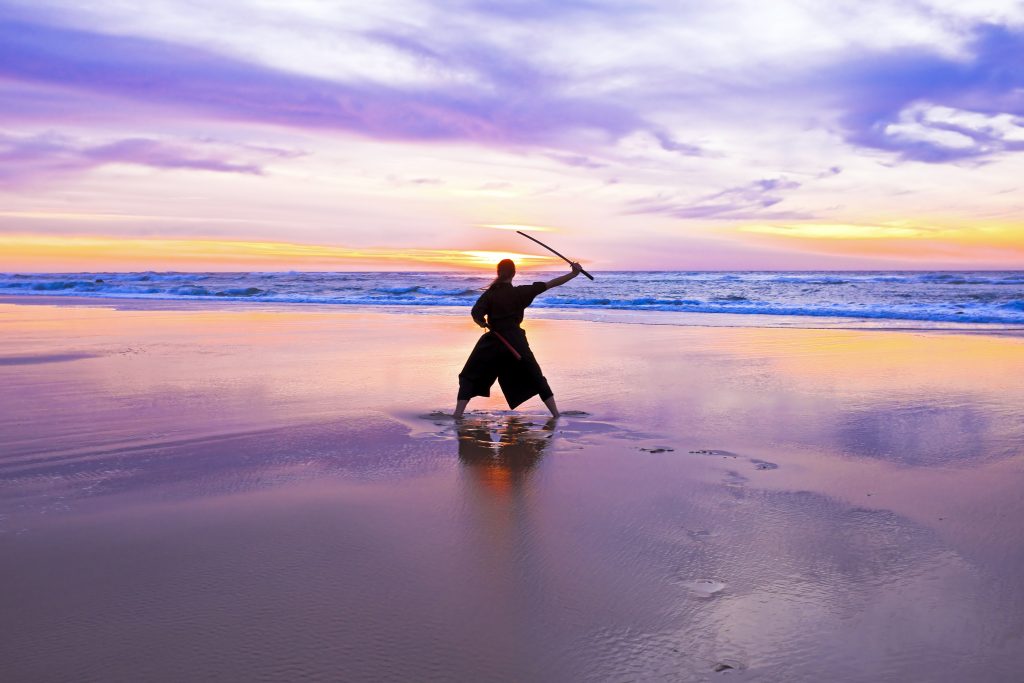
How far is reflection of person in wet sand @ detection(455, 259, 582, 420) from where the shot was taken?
23.4 ft

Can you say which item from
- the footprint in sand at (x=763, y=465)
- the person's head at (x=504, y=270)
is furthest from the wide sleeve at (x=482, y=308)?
the footprint in sand at (x=763, y=465)

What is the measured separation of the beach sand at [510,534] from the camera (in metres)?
2.71

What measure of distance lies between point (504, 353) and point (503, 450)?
5.05 feet

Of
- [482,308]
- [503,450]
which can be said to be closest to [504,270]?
[482,308]

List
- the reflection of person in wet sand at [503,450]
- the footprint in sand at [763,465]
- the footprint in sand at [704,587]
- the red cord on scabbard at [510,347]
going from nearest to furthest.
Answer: the footprint in sand at [704,587] < the reflection of person in wet sand at [503,450] < the footprint in sand at [763,465] < the red cord on scabbard at [510,347]

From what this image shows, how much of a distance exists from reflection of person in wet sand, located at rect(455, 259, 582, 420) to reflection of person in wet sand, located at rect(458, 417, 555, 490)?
33cm

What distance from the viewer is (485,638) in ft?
9.25

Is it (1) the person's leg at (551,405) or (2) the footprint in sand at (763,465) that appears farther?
(1) the person's leg at (551,405)

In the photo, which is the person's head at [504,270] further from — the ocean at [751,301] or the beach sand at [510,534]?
the ocean at [751,301]

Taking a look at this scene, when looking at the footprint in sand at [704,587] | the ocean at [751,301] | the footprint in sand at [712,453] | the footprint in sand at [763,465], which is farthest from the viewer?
the ocean at [751,301]

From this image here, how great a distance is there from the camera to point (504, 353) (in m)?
7.18

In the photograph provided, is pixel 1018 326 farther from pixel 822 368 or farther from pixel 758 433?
pixel 758 433

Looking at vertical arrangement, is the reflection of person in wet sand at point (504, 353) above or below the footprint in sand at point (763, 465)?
above

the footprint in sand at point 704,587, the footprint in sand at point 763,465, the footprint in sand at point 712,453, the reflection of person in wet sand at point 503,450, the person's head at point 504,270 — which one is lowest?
Result: the footprint in sand at point 704,587
